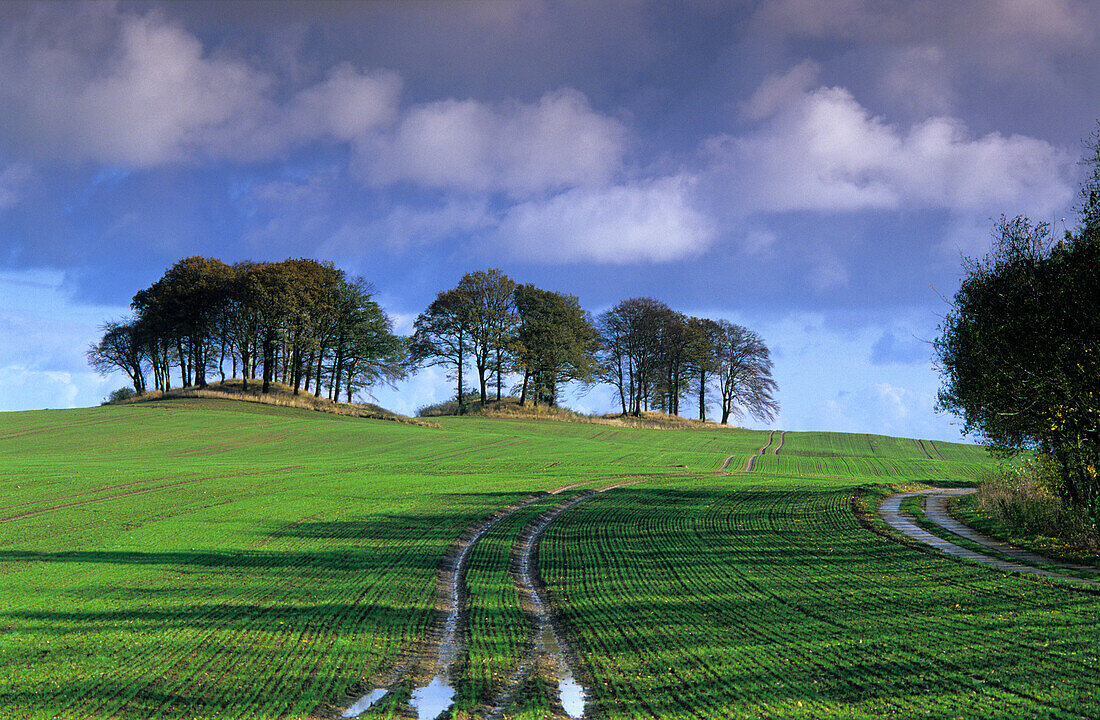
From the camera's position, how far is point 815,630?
9.94 m

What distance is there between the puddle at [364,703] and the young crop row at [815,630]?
254 cm

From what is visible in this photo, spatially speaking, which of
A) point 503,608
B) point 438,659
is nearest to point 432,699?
point 438,659

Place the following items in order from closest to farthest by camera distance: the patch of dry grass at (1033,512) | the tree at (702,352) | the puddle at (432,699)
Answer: the puddle at (432,699) → the patch of dry grass at (1033,512) → the tree at (702,352)

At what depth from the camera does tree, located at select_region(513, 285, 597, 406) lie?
7488cm

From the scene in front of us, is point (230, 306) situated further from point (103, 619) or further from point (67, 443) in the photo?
point (103, 619)

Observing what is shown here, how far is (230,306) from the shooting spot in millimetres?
70562

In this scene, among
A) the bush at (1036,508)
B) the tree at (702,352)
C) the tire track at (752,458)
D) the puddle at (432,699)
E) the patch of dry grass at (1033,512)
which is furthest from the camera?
the tree at (702,352)

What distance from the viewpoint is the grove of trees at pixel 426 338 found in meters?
68.9

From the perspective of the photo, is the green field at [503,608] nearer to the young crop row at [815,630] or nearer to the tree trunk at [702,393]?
the young crop row at [815,630]

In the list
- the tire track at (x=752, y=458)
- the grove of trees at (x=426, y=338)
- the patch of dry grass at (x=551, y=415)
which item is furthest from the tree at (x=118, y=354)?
the tire track at (x=752, y=458)

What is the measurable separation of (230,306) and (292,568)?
6336cm

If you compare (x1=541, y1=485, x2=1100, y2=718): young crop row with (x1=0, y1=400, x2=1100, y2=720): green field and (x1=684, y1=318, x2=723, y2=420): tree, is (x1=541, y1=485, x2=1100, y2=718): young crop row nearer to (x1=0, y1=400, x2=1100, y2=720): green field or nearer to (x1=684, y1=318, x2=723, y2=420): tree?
(x1=0, y1=400, x2=1100, y2=720): green field

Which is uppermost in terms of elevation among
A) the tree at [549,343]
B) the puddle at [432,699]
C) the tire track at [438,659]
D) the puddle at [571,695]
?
the tree at [549,343]

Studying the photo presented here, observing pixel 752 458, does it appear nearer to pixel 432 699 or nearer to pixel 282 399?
pixel 432 699
